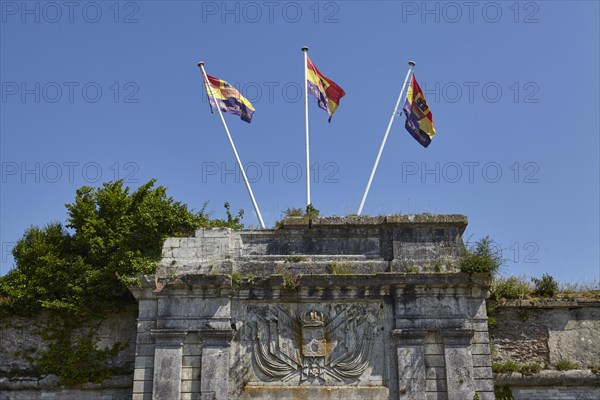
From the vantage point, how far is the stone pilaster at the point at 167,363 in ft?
40.9

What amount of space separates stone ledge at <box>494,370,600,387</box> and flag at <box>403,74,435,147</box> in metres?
5.90

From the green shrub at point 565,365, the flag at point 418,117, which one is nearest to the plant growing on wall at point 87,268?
the flag at point 418,117

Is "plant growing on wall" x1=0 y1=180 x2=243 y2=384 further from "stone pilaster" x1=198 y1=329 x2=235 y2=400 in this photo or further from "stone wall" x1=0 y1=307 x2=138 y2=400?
"stone pilaster" x1=198 y1=329 x2=235 y2=400

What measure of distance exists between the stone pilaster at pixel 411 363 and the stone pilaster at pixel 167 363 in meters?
4.17

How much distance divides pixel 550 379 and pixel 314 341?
5149mm

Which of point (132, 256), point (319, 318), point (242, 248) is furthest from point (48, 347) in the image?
point (319, 318)

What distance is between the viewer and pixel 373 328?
42.9ft

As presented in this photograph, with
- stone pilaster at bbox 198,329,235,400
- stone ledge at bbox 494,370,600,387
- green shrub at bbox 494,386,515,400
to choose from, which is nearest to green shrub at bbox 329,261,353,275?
stone pilaster at bbox 198,329,235,400

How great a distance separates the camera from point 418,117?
16.7 metres

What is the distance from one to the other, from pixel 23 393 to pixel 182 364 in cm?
388

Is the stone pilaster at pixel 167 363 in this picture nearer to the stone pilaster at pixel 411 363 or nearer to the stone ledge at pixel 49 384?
the stone ledge at pixel 49 384

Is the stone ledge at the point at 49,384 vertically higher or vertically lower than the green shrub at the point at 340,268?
lower

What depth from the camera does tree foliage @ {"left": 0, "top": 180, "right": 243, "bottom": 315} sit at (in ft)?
46.2

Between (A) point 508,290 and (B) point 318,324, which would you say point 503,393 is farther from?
(B) point 318,324
